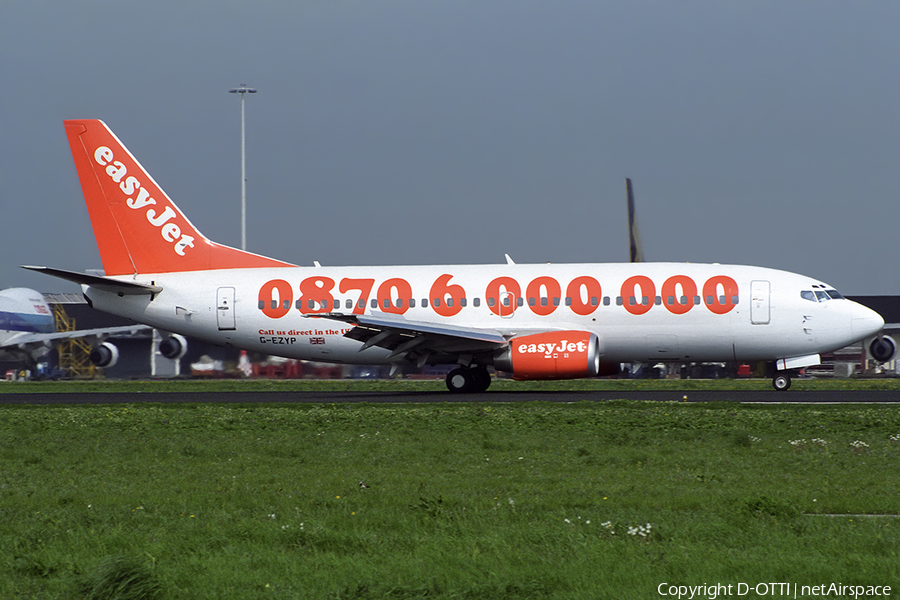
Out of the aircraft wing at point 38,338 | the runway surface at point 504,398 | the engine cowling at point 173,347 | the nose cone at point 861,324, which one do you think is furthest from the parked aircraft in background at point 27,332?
the nose cone at point 861,324

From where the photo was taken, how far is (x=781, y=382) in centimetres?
2786

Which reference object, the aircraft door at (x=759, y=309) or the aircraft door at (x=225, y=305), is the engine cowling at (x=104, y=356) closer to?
the aircraft door at (x=225, y=305)

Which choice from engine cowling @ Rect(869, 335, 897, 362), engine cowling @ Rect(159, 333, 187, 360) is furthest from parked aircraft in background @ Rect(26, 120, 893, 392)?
engine cowling @ Rect(159, 333, 187, 360)

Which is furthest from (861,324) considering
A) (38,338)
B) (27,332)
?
(27,332)

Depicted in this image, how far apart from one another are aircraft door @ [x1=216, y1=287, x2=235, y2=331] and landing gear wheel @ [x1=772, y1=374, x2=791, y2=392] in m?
16.6

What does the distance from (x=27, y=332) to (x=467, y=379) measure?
4059 cm

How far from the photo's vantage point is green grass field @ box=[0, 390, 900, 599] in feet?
20.5

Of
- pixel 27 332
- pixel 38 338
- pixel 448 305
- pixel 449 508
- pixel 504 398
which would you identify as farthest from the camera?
pixel 27 332

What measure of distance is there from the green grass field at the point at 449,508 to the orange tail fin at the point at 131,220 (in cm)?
1449

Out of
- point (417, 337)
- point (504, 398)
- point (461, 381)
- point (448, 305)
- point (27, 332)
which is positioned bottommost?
point (504, 398)

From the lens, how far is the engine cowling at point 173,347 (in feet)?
158

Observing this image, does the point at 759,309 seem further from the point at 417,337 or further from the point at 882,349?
the point at 882,349

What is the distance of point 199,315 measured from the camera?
3034 cm

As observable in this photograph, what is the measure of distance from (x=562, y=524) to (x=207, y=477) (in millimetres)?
5251
